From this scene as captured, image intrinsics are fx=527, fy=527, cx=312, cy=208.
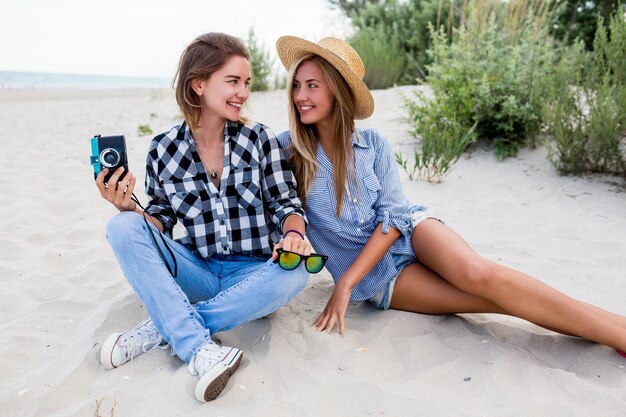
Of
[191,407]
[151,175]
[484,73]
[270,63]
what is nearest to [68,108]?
[270,63]

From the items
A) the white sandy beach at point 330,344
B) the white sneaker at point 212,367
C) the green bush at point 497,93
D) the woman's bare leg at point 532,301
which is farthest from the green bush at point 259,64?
the white sneaker at point 212,367

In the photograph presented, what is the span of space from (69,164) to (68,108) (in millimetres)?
6880

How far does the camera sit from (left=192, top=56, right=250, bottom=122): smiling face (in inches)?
→ 91.7

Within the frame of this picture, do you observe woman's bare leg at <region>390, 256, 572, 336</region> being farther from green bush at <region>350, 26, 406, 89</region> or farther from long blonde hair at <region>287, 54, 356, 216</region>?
green bush at <region>350, 26, 406, 89</region>

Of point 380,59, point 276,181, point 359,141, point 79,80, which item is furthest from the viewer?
point 79,80

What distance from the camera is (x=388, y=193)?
96.9 inches

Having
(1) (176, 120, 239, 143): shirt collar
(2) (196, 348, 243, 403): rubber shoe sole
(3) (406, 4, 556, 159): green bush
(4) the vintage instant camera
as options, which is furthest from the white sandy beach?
(3) (406, 4, 556, 159): green bush

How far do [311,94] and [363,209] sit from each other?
0.58 meters

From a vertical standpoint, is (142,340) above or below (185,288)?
below

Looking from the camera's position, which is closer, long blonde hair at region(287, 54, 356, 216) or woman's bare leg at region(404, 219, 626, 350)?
woman's bare leg at region(404, 219, 626, 350)

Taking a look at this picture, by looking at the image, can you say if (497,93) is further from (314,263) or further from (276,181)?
(314,263)

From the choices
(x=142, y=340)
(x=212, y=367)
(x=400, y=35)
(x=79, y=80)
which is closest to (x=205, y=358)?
(x=212, y=367)

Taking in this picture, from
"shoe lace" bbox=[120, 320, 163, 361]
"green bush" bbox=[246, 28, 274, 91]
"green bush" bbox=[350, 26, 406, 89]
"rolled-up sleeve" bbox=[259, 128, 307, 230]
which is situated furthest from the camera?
"green bush" bbox=[246, 28, 274, 91]

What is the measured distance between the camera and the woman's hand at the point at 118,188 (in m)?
2.14
